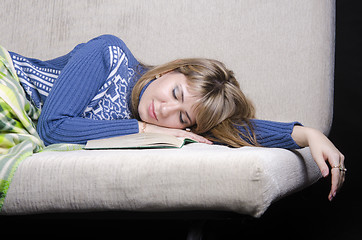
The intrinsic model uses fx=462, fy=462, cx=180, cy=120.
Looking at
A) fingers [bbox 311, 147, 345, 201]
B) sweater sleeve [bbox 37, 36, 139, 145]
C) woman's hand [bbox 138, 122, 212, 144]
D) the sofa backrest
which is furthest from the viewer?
the sofa backrest

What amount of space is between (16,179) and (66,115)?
1.41 feet

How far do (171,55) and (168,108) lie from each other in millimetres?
387

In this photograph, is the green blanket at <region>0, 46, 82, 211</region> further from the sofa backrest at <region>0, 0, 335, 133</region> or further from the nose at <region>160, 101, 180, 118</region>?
the sofa backrest at <region>0, 0, 335, 133</region>

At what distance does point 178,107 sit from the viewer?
4.49 feet

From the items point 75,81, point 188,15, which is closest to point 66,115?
point 75,81

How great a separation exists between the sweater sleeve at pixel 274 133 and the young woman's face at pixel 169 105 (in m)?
0.17

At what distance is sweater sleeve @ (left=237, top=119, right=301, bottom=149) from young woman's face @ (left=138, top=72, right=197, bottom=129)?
173mm

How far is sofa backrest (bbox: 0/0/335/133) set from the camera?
1556mm

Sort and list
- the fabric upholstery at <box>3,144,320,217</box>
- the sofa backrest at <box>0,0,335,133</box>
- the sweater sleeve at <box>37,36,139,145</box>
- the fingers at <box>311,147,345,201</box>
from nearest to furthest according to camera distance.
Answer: the fabric upholstery at <box>3,144,320,217</box>
the fingers at <box>311,147,345,201</box>
the sweater sleeve at <box>37,36,139,145</box>
the sofa backrest at <box>0,0,335,133</box>

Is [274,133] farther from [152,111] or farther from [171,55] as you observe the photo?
[171,55]

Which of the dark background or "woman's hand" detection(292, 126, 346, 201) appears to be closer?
"woman's hand" detection(292, 126, 346, 201)

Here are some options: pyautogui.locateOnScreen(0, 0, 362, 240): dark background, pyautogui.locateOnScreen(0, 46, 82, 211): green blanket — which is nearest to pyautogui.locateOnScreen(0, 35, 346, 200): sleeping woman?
pyautogui.locateOnScreen(0, 46, 82, 211): green blanket

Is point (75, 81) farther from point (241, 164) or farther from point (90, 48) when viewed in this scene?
point (241, 164)

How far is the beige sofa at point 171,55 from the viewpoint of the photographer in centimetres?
81
